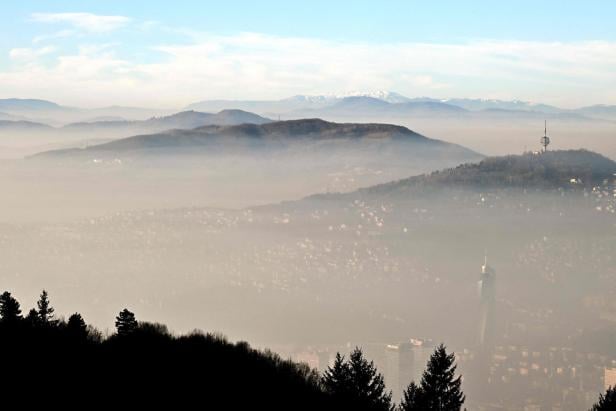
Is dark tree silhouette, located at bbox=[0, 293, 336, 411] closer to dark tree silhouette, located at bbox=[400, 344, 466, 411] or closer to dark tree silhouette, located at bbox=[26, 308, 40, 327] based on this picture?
dark tree silhouette, located at bbox=[26, 308, 40, 327]

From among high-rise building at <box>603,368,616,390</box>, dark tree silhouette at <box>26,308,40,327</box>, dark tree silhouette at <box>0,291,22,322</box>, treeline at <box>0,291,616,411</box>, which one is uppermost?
dark tree silhouette at <box>0,291,22,322</box>

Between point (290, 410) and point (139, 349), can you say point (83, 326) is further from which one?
point (290, 410)

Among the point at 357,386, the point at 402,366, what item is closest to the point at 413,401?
the point at 357,386

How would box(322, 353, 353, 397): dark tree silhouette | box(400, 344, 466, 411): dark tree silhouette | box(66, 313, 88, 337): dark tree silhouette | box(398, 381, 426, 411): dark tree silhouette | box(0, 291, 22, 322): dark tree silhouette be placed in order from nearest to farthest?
1. box(398, 381, 426, 411): dark tree silhouette
2. box(400, 344, 466, 411): dark tree silhouette
3. box(322, 353, 353, 397): dark tree silhouette
4. box(66, 313, 88, 337): dark tree silhouette
5. box(0, 291, 22, 322): dark tree silhouette

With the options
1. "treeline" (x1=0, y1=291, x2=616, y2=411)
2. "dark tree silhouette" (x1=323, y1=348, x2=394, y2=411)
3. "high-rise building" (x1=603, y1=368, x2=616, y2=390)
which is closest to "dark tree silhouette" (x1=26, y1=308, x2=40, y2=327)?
"treeline" (x1=0, y1=291, x2=616, y2=411)

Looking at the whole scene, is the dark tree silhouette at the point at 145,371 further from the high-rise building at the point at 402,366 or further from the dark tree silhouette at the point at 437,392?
the high-rise building at the point at 402,366

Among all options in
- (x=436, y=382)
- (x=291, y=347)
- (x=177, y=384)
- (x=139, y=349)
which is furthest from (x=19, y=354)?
(x=291, y=347)

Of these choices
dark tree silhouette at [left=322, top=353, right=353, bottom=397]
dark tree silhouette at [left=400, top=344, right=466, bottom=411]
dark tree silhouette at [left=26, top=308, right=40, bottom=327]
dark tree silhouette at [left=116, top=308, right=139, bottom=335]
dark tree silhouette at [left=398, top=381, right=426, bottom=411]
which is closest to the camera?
dark tree silhouette at [left=398, top=381, right=426, bottom=411]

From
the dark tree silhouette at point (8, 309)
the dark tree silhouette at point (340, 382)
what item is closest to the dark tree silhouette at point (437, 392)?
the dark tree silhouette at point (340, 382)
